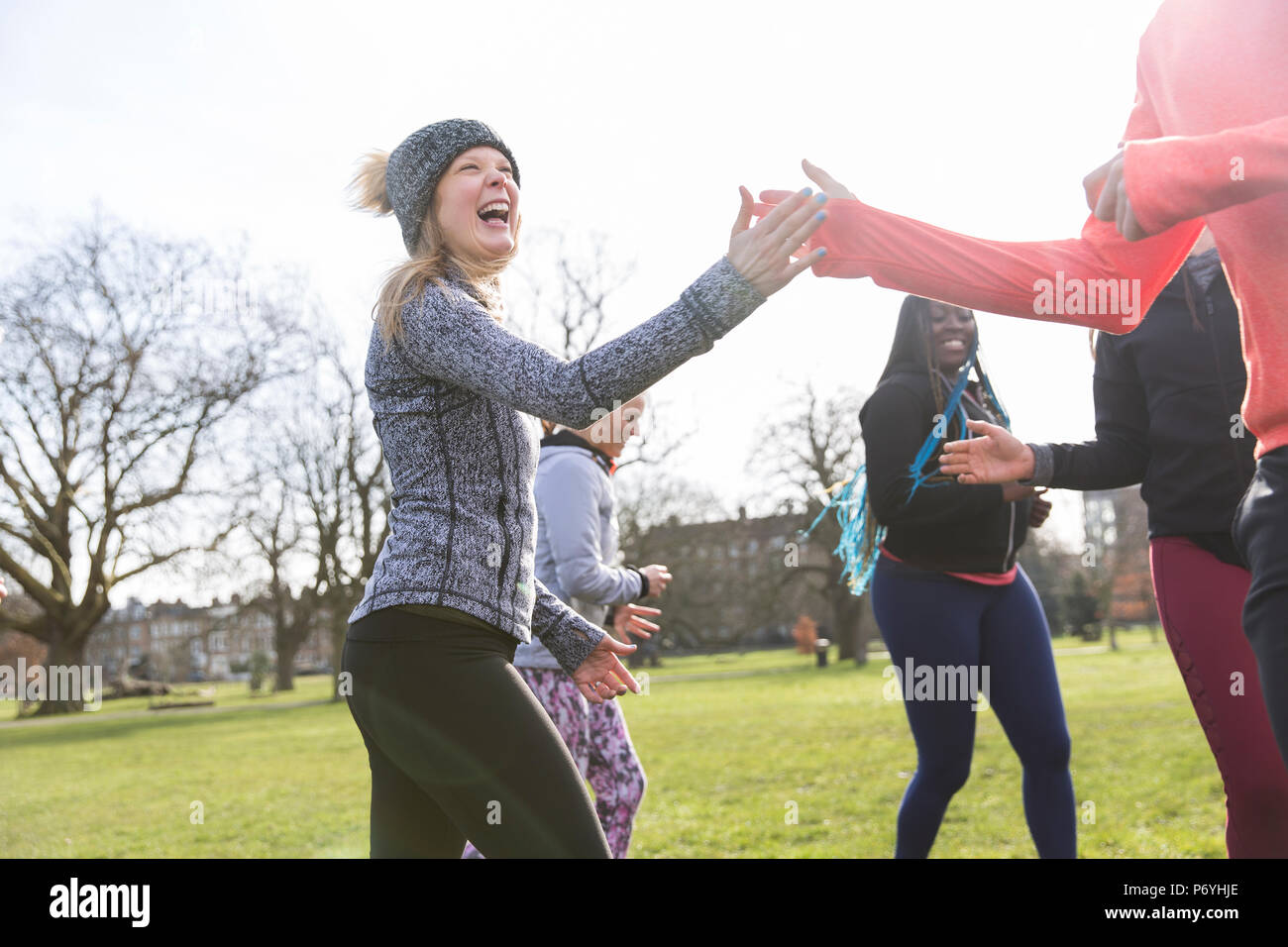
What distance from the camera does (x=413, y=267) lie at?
7.36 feet

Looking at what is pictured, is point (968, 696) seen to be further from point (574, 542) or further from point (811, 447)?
point (811, 447)

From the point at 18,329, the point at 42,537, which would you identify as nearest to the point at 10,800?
the point at 18,329

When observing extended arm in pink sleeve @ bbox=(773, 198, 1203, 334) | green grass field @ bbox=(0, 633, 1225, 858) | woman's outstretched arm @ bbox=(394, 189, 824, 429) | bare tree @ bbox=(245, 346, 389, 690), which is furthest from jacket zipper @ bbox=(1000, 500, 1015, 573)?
bare tree @ bbox=(245, 346, 389, 690)

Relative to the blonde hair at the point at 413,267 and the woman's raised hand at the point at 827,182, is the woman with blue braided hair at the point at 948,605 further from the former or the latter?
the blonde hair at the point at 413,267

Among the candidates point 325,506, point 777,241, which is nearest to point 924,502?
Answer: point 777,241

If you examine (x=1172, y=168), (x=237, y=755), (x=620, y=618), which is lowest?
(x=237, y=755)

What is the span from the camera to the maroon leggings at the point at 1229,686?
2.56 meters

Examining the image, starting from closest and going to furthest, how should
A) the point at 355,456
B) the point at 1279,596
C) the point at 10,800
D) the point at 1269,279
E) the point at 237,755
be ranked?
1. the point at 1279,596
2. the point at 1269,279
3. the point at 10,800
4. the point at 237,755
5. the point at 355,456

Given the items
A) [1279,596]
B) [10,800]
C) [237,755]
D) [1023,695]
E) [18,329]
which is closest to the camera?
[1279,596]

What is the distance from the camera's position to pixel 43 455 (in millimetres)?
25172

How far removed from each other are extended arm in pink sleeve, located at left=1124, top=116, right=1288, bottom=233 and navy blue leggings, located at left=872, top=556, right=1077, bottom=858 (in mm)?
2181

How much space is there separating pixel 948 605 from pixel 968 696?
0.31m

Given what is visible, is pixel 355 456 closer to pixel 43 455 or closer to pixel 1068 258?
pixel 43 455
